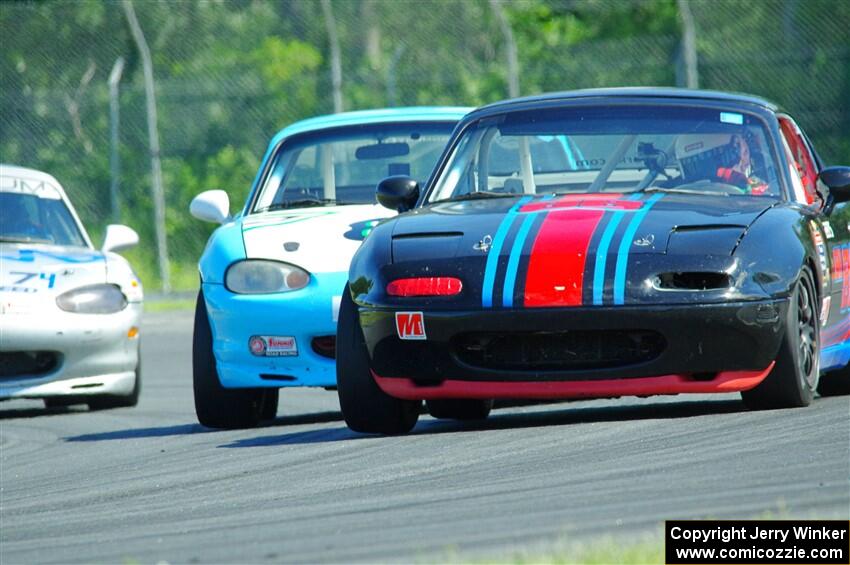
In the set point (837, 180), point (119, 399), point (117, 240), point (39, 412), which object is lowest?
point (39, 412)

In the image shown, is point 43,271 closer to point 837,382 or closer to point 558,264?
point 837,382

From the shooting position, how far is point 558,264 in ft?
22.4

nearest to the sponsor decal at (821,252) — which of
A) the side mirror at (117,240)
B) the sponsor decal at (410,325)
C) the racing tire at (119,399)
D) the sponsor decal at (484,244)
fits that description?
the sponsor decal at (484,244)

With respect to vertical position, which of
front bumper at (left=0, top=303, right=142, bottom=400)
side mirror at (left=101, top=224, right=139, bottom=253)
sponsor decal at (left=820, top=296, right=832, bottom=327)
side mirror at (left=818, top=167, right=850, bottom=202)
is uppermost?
side mirror at (left=818, top=167, right=850, bottom=202)

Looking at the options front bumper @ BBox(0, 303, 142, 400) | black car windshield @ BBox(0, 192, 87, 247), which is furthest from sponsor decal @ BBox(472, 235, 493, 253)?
black car windshield @ BBox(0, 192, 87, 247)

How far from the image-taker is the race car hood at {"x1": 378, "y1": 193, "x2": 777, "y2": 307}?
678 centimetres

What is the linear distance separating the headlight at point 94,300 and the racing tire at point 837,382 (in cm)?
419

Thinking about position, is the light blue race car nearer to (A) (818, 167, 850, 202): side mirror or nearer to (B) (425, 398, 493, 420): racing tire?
(B) (425, 398, 493, 420): racing tire

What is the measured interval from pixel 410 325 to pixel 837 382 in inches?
103

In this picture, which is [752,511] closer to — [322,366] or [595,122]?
[595,122]

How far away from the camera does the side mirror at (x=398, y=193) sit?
8.15 meters

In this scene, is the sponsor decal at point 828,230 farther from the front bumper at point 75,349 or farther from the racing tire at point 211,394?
the front bumper at point 75,349

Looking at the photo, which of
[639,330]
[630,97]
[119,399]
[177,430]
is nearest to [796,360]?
[639,330]

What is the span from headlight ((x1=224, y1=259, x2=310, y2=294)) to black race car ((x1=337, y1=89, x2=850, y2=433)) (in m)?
1.09
